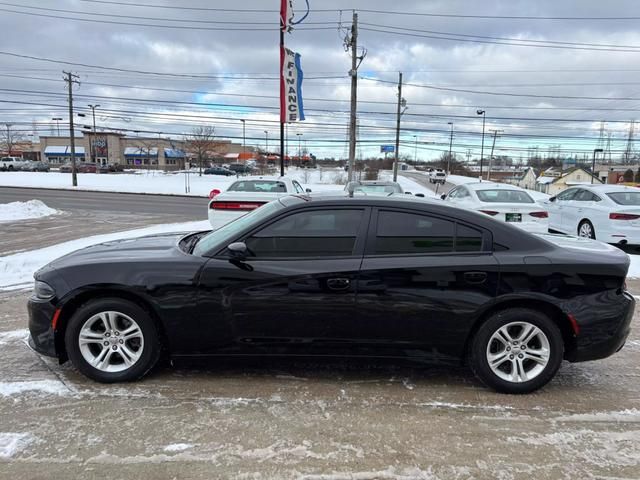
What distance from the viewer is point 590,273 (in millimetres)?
3445

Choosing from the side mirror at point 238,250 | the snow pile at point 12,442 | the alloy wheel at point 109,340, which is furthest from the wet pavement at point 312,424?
the side mirror at point 238,250

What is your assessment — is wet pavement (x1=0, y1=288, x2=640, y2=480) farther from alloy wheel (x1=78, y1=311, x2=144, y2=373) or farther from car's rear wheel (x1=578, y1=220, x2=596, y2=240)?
car's rear wheel (x1=578, y1=220, x2=596, y2=240)

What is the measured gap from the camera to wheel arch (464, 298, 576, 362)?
3455mm

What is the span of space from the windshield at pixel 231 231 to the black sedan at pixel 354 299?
0.14ft

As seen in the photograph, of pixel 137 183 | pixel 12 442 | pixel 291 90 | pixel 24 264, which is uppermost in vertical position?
pixel 291 90

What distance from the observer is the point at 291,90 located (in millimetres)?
19906

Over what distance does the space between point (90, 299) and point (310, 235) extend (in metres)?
1.77

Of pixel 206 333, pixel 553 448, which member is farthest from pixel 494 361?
pixel 206 333

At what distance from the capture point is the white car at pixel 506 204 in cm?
949

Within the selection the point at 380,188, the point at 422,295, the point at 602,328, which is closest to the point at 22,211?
the point at 380,188

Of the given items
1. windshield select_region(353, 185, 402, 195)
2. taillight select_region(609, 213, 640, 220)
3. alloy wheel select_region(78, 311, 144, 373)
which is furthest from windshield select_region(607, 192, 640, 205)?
alloy wheel select_region(78, 311, 144, 373)

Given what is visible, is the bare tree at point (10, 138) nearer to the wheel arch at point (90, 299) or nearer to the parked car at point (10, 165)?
A: the parked car at point (10, 165)

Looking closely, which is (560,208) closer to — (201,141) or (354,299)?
(354,299)

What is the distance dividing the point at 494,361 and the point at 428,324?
605mm
